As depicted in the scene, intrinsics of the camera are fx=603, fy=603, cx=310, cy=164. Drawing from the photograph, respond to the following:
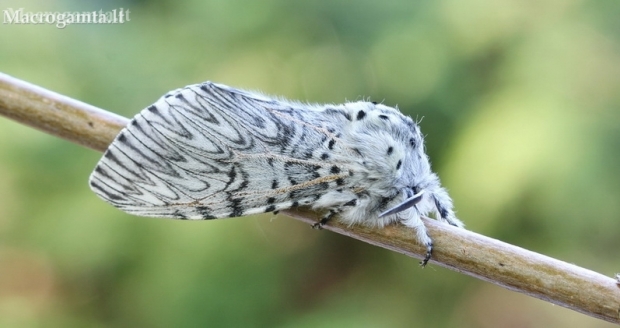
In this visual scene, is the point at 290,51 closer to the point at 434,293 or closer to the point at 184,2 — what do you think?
the point at 184,2

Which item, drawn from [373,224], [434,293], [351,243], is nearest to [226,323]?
[351,243]

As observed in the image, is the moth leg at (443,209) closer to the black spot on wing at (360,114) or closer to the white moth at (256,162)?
the white moth at (256,162)

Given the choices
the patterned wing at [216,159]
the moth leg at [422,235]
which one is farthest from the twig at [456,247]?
the patterned wing at [216,159]

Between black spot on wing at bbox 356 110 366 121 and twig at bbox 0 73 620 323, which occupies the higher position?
black spot on wing at bbox 356 110 366 121

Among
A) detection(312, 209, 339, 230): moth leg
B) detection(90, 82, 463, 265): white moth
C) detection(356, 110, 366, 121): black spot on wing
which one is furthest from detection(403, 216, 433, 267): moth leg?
detection(356, 110, 366, 121): black spot on wing

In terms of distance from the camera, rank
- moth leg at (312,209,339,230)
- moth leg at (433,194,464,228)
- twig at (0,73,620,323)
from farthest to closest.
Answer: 1. moth leg at (433,194,464,228)
2. moth leg at (312,209,339,230)
3. twig at (0,73,620,323)

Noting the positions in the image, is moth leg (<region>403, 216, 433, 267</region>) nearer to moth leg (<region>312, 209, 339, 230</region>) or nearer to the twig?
the twig

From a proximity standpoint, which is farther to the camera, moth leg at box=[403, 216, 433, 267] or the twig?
moth leg at box=[403, 216, 433, 267]

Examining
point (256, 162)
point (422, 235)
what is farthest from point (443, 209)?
point (256, 162)

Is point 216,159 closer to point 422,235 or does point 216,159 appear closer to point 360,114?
point 360,114
